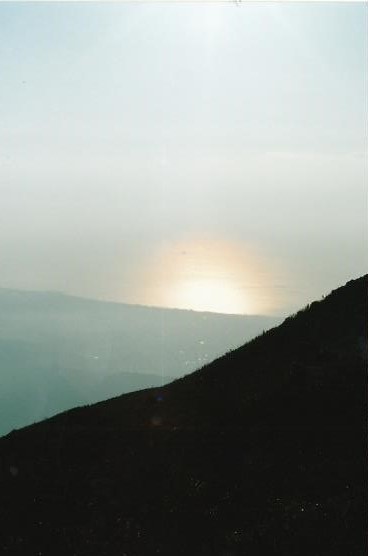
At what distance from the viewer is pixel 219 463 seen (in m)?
21.0

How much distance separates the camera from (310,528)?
15.3 meters

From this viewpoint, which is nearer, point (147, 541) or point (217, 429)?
point (147, 541)

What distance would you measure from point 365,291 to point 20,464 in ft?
76.4

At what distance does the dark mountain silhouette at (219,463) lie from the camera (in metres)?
16.2

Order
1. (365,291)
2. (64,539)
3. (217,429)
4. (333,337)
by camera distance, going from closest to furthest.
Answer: (64,539) → (217,429) → (333,337) → (365,291)

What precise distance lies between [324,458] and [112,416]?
572 inches

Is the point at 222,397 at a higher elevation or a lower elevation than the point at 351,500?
higher

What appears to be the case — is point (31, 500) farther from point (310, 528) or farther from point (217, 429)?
point (310, 528)

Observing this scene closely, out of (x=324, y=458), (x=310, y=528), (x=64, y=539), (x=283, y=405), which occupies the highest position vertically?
(x=283, y=405)

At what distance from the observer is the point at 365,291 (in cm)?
3400

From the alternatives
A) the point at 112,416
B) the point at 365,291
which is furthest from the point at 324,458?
the point at 365,291

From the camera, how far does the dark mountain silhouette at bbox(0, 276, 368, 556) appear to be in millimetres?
16250

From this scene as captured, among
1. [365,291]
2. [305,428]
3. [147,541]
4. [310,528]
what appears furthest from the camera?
[365,291]

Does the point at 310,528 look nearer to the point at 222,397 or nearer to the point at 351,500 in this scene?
the point at 351,500
